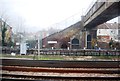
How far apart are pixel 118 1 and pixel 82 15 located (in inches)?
1033

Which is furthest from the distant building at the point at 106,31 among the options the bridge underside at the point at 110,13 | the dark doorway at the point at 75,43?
the bridge underside at the point at 110,13

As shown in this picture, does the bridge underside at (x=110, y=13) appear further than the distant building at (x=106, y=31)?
No

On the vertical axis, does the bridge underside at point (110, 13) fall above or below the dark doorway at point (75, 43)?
above

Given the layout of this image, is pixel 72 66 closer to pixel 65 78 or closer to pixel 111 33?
pixel 65 78

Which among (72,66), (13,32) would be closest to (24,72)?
(72,66)

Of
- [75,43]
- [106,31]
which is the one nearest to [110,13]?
[75,43]

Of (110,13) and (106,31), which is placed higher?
(106,31)

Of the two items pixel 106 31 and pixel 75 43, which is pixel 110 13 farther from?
pixel 106 31

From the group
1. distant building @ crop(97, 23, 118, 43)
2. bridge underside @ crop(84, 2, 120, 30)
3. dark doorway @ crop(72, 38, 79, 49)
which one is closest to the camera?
bridge underside @ crop(84, 2, 120, 30)

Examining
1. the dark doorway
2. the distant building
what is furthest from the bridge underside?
the distant building

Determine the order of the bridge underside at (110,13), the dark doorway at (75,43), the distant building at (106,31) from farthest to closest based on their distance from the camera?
1. the distant building at (106,31)
2. the dark doorway at (75,43)
3. the bridge underside at (110,13)

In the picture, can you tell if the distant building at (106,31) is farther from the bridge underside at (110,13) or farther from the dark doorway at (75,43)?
the bridge underside at (110,13)

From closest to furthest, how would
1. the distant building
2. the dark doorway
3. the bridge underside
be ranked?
the bridge underside < the dark doorway < the distant building

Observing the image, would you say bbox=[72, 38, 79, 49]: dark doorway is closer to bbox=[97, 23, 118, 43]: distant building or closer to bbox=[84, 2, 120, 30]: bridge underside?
bbox=[97, 23, 118, 43]: distant building
